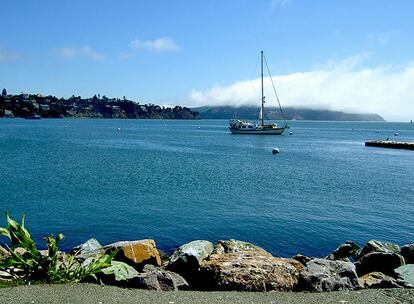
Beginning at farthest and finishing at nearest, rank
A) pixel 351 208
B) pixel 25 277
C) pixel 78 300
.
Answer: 1. pixel 351 208
2. pixel 25 277
3. pixel 78 300

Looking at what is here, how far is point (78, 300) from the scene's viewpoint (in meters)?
10.4

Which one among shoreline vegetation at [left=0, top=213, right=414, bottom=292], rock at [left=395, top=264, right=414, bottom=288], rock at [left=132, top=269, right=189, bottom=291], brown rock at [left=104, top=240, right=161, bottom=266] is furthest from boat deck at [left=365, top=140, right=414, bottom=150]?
rock at [left=132, top=269, right=189, bottom=291]

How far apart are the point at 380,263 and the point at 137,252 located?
8949 millimetres

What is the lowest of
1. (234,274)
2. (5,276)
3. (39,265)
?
(5,276)

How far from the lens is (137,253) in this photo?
1509cm

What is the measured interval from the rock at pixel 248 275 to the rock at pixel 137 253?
2.83 m

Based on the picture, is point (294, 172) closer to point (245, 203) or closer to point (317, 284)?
point (245, 203)

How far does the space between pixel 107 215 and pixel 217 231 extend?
7.93m

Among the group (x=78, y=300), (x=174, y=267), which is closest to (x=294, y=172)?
(x=174, y=267)

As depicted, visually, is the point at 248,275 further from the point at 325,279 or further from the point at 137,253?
the point at 137,253

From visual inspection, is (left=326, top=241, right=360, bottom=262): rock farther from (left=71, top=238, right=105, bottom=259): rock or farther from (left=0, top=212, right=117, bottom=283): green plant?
(left=0, top=212, right=117, bottom=283): green plant

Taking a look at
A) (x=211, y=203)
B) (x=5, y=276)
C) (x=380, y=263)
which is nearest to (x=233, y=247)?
(x=380, y=263)

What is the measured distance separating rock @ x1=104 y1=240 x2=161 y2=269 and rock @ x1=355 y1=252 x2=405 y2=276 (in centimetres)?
761

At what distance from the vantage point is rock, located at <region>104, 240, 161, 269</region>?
48.0 feet
